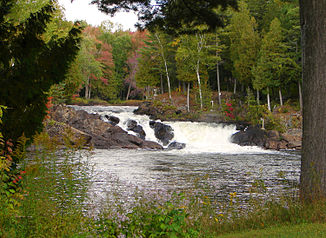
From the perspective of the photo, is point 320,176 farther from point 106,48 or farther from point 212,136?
point 106,48

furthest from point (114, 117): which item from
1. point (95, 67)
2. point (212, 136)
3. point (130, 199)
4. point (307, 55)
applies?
point (307, 55)

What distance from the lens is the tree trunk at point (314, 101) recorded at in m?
6.14

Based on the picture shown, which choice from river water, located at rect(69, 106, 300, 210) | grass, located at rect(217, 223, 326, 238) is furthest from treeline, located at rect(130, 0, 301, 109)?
grass, located at rect(217, 223, 326, 238)

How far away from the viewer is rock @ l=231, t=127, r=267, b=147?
2564cm

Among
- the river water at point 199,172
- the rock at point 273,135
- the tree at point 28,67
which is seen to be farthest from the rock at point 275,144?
the tree at point 28,67

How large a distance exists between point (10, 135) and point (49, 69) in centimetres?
113

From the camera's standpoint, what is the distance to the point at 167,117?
3359cm

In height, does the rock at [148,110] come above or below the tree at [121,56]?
below

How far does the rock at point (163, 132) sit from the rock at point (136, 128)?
1037 millimetres

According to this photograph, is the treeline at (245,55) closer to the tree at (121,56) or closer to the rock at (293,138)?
the rock at (293,138)

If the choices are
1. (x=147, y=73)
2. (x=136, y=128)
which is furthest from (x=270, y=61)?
(x=147, y=73)

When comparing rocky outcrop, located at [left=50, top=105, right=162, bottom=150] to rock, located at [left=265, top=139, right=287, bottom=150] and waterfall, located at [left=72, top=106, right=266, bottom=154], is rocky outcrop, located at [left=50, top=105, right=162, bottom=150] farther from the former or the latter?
rock, located at [left=265, top=139, right=287, bottom=150]

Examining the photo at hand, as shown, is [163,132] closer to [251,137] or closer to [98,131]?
[98,131]

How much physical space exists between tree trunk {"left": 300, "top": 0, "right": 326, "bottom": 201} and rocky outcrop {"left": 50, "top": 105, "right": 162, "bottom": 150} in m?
18.5
